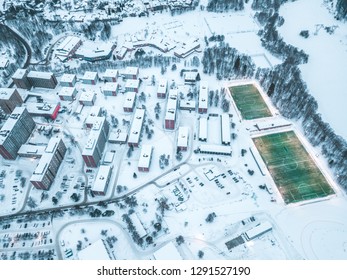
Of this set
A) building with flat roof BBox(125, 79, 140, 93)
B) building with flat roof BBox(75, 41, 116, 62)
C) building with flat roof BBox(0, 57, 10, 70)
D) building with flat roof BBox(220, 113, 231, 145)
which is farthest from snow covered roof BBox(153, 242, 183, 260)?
building with flat roof BBox(0, 57, 10, 70)

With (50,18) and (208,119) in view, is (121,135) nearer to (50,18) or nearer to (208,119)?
(208,119)

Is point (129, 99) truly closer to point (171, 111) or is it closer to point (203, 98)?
point (171, 111)

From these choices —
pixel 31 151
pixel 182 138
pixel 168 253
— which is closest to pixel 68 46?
pixel 31 151

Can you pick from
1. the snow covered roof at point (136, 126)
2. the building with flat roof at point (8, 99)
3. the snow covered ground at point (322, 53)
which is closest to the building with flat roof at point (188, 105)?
the snow covered roof at point (136, 126)

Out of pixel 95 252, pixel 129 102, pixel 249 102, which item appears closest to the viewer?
pixel 95 252

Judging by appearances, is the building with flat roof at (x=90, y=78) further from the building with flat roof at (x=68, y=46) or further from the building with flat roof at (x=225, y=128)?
the building with flat roof at (x=225, y=128)

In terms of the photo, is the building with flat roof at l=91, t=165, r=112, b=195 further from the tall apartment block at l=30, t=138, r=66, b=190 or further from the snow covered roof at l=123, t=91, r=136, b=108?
the snow covered roof at l=123, t=91, r=136, b=108
